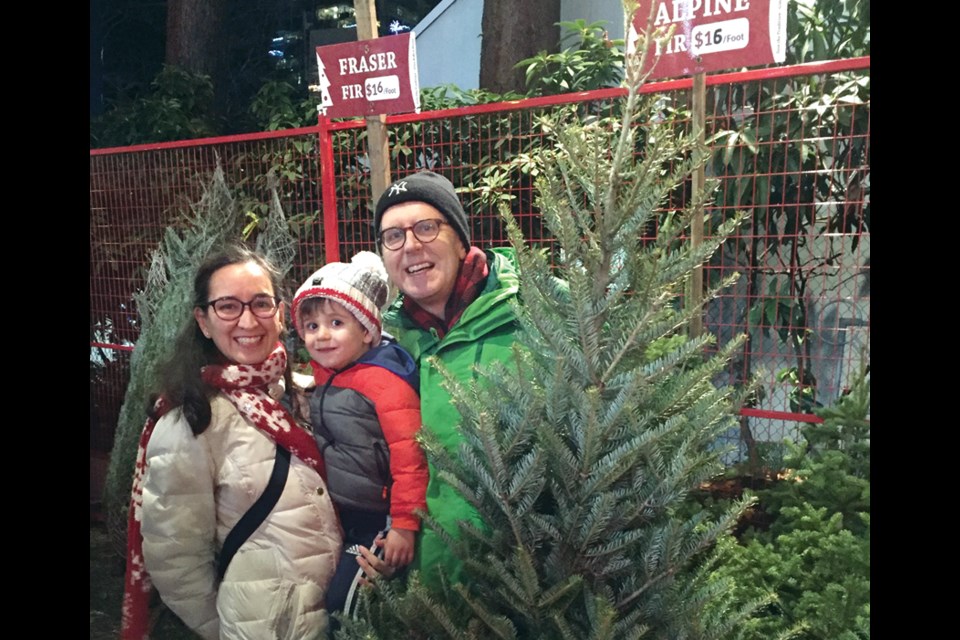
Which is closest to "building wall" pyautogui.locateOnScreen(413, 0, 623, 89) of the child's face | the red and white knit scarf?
the child's face

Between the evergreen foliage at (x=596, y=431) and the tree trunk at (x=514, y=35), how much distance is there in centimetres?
33

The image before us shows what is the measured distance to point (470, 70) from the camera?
2.01 meters

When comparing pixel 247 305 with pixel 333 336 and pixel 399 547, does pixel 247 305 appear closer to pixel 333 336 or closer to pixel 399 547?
pixel 333 336

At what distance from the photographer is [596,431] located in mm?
1541

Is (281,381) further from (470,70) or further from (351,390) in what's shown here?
(470,70)

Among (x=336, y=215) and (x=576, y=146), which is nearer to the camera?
(x=576, y=146)

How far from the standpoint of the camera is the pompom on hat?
1.86 meters

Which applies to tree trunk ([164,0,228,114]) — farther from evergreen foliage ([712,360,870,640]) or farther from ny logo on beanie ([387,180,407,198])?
evergreen foliage ([712,360,870,640])

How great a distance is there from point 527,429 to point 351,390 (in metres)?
0.45

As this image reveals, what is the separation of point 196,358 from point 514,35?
105 centimetres

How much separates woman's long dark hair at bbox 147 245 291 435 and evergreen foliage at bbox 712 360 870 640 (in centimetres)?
118

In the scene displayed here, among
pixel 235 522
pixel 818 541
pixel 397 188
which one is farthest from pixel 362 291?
pixel 818 541
